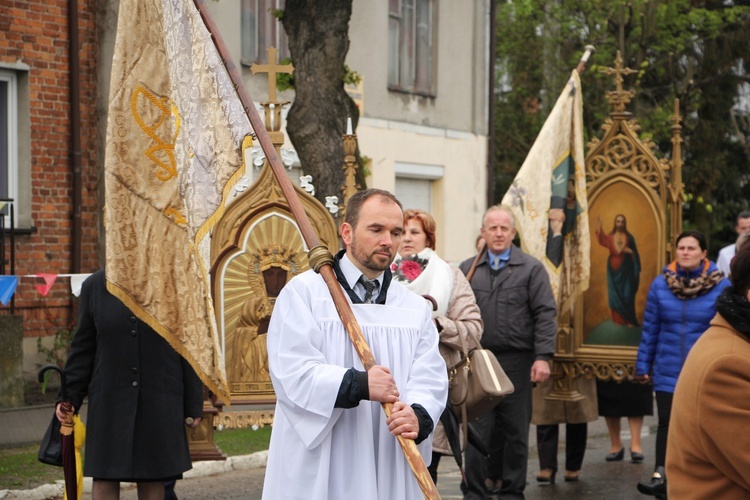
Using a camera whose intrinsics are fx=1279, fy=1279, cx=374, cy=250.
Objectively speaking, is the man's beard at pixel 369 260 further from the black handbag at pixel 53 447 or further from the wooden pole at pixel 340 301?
the black handbag at pixel 53 447

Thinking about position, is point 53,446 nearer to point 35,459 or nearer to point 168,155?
point 168,155

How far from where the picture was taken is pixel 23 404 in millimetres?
12922

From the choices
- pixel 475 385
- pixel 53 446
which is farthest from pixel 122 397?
pixel 475 385

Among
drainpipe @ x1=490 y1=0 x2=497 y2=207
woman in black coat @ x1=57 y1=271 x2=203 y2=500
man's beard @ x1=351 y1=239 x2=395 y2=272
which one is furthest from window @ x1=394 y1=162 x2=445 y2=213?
man's beard @ x1=351 y1=239 x2=395 y2=272

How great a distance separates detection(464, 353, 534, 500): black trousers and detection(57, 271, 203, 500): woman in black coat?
245cm

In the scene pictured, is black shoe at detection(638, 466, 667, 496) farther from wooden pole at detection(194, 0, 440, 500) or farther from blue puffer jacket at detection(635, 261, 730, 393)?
wooden pole at detection(194, 0, 440, 500)

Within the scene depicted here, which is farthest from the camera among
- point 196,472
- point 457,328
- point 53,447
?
point 196,472

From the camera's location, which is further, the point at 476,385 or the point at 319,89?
the point at 319,89

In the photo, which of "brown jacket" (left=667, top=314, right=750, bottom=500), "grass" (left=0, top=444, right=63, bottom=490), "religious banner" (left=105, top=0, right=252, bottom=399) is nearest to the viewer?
"brown jacket" (left=667, top=314, right=750, bottom=500)

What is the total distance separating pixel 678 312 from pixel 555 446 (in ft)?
5.23

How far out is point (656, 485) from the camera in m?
9.23

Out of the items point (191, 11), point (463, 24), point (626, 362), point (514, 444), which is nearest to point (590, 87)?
point (463, 24)

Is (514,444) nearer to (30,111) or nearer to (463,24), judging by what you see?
(30,111)

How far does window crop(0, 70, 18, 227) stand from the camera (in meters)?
14.5
